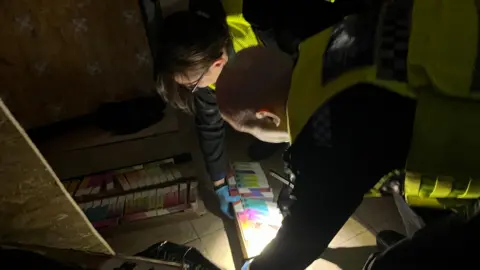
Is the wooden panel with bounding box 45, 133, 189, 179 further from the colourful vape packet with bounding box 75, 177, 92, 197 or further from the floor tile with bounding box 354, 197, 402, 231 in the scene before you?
the floor tile with bounding box 354, 197, 402, 231

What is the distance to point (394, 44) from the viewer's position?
2.05 ft

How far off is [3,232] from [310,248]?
2.37ft

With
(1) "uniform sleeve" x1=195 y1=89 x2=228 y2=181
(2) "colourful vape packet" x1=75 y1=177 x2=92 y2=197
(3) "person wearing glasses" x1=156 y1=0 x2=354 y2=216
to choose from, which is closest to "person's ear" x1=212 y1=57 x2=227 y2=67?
(3) "person wearing glasses" x1=156 y1=0 x2=354 y2=216

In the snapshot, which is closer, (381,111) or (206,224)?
(381,111)

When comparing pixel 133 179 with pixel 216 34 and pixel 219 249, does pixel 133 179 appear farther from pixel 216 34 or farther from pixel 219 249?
pixel 216 34

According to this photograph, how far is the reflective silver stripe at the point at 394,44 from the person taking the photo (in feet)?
2.02

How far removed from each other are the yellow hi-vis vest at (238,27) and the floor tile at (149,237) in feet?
1.56

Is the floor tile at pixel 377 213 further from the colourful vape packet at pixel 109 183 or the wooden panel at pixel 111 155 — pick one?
the colourful vape packet at pixel 109 183

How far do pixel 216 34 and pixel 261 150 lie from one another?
22.0 inches

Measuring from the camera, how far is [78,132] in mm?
1949

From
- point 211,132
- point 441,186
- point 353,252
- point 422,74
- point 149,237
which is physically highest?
point 422,74

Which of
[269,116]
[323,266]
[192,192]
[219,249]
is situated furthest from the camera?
[192,192]

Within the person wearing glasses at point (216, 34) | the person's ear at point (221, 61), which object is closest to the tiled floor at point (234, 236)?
the person wearing glasses at point (216, 34)

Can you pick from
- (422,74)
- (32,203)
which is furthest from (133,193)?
(422,74)
